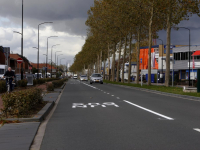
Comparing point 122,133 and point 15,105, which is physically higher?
point 15,105

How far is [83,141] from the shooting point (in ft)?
24.5

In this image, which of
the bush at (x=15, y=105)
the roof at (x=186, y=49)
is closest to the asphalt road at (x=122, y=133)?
the bush at (x=15, y=105)

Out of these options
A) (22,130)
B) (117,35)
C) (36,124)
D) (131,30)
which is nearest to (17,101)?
(36,124)

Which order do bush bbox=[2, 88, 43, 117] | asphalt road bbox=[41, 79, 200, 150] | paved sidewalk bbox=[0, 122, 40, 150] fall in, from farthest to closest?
bush bbox=[2, 88, 43, 117]
asphalt road bbox=[41, 79, 200, 150]
paved sidewalk bbox=[0, 122, 40, 150]

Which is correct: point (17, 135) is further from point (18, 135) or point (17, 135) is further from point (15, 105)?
point (15, 105)

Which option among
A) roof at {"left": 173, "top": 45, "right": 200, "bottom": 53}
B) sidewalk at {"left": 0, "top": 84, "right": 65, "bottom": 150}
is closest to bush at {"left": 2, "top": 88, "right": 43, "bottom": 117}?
sidewalk at {"left": 0, "top": 84, "right": 65, "bottom": 150}

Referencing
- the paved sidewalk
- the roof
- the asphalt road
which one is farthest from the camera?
the roof

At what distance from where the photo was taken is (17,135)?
8039 millimetres

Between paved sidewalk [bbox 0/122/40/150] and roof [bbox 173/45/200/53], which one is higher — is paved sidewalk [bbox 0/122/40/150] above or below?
below

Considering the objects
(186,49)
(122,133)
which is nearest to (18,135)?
(122,133)

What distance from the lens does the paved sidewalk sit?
6.86 meters

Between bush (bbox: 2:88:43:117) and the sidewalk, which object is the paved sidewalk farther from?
bush (bbox: 2:88:43:117)

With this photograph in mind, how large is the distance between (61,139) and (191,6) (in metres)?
30.7

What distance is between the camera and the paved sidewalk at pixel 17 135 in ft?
22.5
